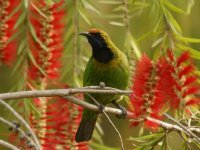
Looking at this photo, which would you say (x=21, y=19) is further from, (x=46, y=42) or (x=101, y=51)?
(x=101, y=51)

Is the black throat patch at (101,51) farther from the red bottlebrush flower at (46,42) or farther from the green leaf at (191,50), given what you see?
the green leaf at (191,50)

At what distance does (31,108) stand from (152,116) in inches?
29.9

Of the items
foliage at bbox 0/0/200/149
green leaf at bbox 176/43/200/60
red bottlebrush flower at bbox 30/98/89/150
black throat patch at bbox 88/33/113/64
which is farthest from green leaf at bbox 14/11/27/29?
black throat patch at bbox 88/33/113/64

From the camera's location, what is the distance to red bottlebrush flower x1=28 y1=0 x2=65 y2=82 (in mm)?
3205

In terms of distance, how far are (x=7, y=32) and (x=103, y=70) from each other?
36.1 inches

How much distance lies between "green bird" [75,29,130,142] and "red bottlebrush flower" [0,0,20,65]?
2.29 ft

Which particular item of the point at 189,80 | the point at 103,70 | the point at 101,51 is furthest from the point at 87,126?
the point at 189,80

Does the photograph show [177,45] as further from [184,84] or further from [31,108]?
[31,108]

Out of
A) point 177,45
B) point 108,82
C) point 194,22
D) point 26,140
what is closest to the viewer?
point 26,140

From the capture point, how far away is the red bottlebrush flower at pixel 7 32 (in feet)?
10.5

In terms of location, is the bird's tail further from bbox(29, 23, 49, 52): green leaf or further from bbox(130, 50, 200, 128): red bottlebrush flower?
bbox(130, 50, 200, 128): red bottlebrush flower

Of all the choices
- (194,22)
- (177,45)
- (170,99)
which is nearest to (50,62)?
(177,45)

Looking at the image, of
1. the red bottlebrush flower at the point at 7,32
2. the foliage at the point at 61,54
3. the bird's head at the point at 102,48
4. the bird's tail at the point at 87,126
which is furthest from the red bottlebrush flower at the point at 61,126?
the bird's head at the point at 102,48

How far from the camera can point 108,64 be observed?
4062 millimetres
